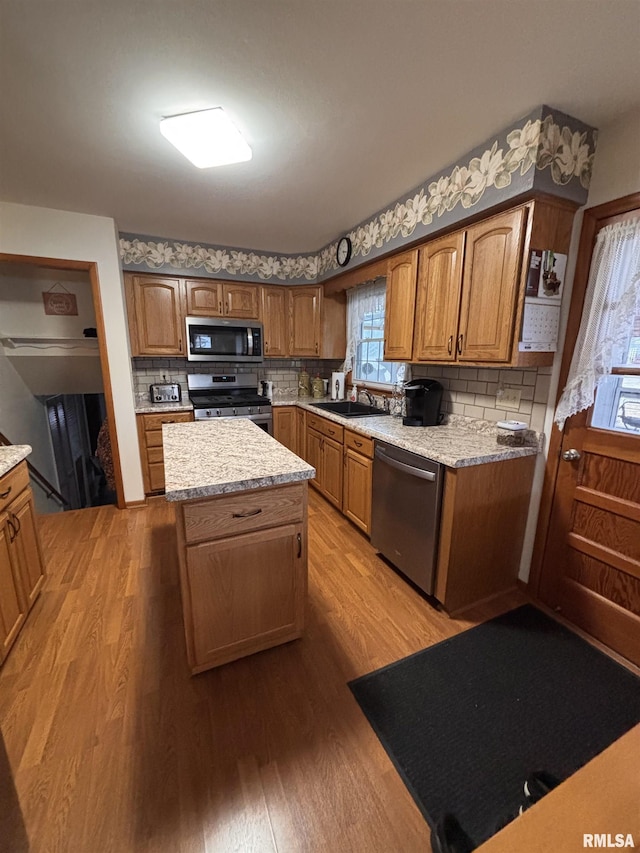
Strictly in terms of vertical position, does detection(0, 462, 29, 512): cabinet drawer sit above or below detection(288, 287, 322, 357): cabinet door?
below

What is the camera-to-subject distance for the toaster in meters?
3.57

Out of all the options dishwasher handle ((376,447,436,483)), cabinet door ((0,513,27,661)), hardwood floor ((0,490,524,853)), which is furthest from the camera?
dishwasher handle ((376,447,436,483))

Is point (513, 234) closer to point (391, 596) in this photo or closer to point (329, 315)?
point (391, 596)

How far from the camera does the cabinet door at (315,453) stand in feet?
11.2

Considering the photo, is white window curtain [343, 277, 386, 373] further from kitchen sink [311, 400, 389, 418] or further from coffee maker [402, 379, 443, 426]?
coffee maker [402, 379, 443, 426]

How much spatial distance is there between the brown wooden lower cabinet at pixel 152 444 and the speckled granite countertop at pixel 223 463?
4.03 feet

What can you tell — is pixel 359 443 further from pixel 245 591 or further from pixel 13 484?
pixel 13 484

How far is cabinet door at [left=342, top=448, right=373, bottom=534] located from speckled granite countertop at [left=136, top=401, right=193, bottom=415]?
1691 mm

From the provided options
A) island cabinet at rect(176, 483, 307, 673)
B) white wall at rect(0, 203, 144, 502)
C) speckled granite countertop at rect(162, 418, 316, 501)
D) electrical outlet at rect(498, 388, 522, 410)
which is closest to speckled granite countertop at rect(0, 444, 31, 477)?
A: speckled granite countertop at rect(162, 418, 316, 501)

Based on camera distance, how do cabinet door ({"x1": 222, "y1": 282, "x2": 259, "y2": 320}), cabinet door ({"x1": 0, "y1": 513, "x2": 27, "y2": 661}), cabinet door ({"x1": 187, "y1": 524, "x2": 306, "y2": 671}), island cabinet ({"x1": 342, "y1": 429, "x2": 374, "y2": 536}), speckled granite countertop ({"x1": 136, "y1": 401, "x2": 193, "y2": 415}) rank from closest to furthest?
1. cabinet door ({"x1": 187, "y1": 524, "x2": 306, "y2": 671})
2. cabinet door ({"x1": 0, "y1": 513, "x2": 27, "y2": 661})
3. island cabinet ({"x1": 342, "y1": 429, "x2": 374, "y2": 536})
4. speckled granite countertop ({"x1": 136, "y1": 401, "x2": 193, "y2": 415})
5. cabinet door ({"x1": 222, "y1": 282, "x2": 259, "y2": 320})

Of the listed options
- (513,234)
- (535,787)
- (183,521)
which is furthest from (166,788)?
(513,234)

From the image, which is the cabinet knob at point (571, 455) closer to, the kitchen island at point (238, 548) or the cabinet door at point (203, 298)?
the kitchen island at point (238, 548)

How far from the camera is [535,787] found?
3.31 feet

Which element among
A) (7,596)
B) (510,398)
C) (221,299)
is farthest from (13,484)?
(510,398)
